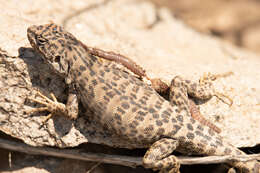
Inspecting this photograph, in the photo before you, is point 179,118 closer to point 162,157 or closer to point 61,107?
point 162,157

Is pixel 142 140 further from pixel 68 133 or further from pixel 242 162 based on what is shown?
pixel 242 162

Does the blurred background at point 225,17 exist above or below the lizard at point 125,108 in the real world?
above

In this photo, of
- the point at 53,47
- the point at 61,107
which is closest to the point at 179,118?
the point at 61,107

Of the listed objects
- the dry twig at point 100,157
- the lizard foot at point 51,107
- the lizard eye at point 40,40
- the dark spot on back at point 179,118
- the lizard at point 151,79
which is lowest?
the dry twig at point 100,157

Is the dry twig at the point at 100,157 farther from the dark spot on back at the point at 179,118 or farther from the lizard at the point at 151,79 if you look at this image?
the lizard at the point at 151,79

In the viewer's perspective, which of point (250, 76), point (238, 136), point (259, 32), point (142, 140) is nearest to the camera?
point (142, 140)

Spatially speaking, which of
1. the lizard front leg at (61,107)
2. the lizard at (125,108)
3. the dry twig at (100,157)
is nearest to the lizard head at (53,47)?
the lizard at (125,108)

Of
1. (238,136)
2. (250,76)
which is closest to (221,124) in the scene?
(238,136)
